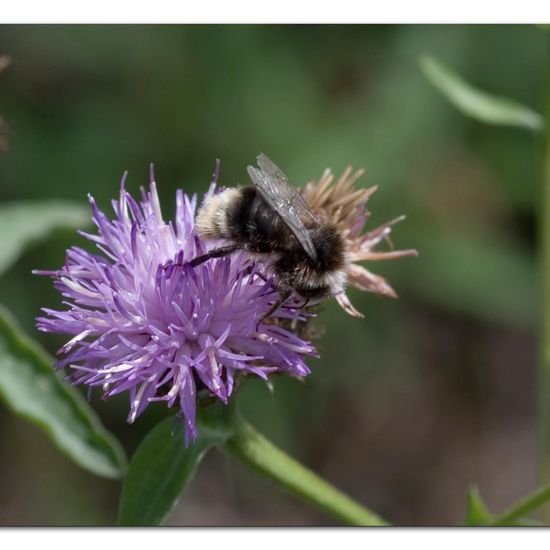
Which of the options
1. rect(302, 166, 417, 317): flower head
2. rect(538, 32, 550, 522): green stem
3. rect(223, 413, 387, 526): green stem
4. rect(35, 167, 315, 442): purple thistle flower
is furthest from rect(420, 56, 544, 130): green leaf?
rect(223, 413, 387, 526): green stem

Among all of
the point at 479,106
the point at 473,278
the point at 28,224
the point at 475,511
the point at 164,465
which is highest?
the point at 479,106

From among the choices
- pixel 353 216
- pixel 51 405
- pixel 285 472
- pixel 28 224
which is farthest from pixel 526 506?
Answer: pixel 28 224

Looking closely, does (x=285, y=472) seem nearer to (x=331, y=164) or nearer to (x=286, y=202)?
(x=286, y=202)

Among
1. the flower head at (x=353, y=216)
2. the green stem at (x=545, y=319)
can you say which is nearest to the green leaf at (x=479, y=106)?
the green stem at (x=545, y=319)

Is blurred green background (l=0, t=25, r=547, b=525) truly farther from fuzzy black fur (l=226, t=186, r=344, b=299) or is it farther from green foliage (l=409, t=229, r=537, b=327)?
fuzzy black fur (l=226, t=186, r=344, b=299)

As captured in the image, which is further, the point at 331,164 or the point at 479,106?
the point at 331,164

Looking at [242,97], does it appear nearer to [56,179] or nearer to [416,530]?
[56,179]
